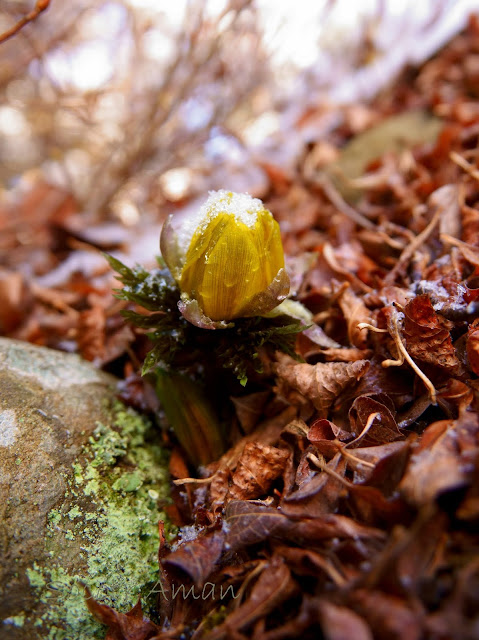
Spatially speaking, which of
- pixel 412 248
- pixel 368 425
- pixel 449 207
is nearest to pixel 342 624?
pixel 368 425

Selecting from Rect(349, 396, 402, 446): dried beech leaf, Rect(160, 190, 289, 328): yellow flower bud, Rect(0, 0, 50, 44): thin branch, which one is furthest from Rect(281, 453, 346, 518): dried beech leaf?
Rect(0, 0, 50, 44): thin branch

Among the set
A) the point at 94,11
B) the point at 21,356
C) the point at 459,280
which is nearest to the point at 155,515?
the point at 21,356

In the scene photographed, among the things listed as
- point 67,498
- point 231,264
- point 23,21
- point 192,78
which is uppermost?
point 23,21

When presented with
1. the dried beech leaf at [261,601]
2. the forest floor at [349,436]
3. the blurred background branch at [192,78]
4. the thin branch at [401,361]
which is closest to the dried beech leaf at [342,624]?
the forest floor at [349,436]

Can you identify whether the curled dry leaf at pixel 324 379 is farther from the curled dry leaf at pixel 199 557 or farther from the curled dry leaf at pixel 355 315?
the curled dry leaf at pixel 199 557

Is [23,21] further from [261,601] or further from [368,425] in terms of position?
[261,601]
